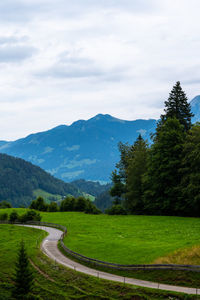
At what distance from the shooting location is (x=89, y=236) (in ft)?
181

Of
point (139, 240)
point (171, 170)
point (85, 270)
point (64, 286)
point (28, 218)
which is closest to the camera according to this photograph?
point (64, 286)

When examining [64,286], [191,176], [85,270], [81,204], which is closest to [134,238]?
[85,270]

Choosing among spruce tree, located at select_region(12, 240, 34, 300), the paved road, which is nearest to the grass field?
the paved road

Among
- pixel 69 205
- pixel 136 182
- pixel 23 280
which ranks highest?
pixel 136 182

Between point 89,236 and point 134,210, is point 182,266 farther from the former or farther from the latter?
point 134,210

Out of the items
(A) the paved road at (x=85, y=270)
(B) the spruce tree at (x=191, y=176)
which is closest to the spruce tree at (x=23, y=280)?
(A) the paved road at (x=85, y=270)

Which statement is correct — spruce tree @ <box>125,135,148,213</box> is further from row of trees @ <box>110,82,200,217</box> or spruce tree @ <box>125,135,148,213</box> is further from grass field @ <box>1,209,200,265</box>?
grass field @ <box>1,209,200,265</box>

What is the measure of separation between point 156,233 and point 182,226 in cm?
625

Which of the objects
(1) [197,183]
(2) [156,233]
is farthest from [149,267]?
(1) [197,183]

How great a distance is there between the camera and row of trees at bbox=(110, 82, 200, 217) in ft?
222

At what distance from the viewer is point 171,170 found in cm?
7319

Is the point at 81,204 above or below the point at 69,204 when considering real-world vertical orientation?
above

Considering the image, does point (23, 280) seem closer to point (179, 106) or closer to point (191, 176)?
point (191, 176)

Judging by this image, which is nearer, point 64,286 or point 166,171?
point 64,286
